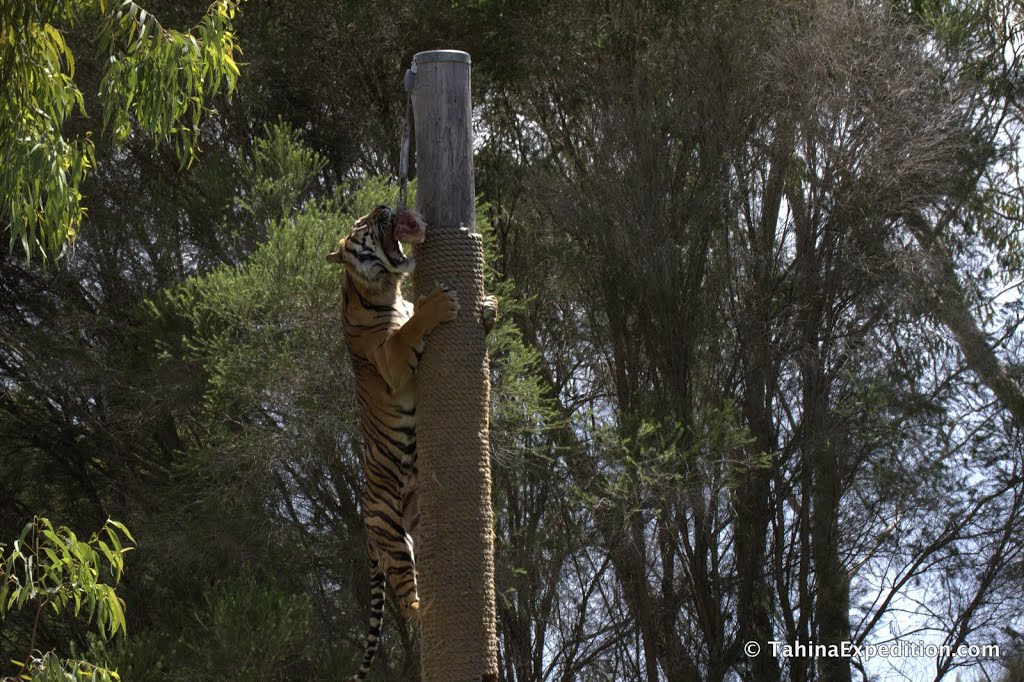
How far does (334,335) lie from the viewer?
27.7ft

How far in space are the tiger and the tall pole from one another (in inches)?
2.7

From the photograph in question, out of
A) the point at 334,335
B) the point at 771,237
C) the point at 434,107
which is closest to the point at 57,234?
the point at 434,107

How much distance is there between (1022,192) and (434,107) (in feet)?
23.0

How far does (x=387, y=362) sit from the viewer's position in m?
4.16

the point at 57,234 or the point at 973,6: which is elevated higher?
the point at 973,6

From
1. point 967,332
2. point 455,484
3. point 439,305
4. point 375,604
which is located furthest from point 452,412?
point 967,332

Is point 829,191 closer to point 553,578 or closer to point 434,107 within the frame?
point 553,578

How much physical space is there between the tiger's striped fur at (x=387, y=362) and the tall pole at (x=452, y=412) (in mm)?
72

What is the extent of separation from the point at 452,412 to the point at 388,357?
0.25 meters

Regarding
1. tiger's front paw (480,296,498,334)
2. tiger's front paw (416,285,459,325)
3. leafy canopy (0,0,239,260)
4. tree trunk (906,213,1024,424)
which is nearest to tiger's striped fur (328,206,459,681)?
tiger's front paw (416,285,459,325)

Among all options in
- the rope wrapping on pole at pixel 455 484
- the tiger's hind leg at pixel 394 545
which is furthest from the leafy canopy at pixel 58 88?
the tiger's hind leg at pixel 394 545

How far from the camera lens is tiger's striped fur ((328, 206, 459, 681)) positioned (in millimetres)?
4086

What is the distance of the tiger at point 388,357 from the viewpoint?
161 inches

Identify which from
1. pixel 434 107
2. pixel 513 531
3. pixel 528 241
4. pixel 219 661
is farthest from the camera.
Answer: pixel 528 241
